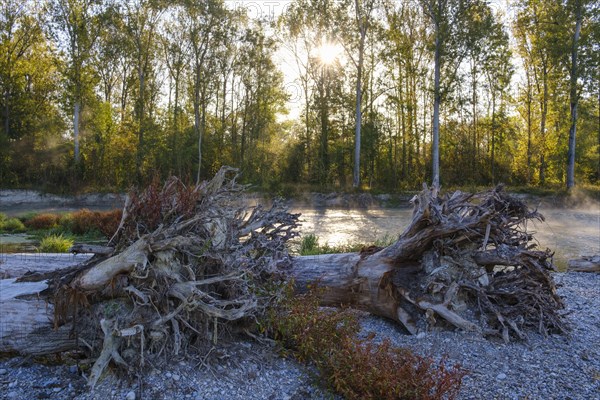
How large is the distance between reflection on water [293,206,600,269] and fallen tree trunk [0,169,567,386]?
213 inches

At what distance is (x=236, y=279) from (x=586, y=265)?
8.23 m

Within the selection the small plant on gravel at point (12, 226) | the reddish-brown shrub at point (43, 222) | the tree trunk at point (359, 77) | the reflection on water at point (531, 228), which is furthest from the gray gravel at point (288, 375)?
the tree trunk at point (359, 77)

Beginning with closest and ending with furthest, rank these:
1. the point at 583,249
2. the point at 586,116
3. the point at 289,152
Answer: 1. the point at 583,249
2. the point at 586,116
3. the point at 289,152

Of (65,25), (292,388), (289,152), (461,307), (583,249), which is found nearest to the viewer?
(292,388)

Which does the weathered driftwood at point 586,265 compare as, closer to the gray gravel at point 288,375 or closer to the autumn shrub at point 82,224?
the gray gravel at point 288,375

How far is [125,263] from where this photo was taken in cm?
383

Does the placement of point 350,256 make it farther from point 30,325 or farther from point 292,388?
point 30,325

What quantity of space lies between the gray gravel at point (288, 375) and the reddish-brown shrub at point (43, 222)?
41.3 feet

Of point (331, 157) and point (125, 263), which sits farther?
point (331, 157)

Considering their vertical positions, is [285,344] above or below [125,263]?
below

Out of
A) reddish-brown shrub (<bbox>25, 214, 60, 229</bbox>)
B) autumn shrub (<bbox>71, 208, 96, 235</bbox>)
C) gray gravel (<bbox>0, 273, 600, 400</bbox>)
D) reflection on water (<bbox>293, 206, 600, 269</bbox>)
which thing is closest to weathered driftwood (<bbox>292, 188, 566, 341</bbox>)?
gray gravel (<bbox>0, 273, 600, 400</bbox>)

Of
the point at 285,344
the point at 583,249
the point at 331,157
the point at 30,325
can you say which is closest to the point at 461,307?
the point at 285,344

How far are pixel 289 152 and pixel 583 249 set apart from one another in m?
22.7

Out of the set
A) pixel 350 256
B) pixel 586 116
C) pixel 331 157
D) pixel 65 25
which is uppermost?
pixel 65 25
